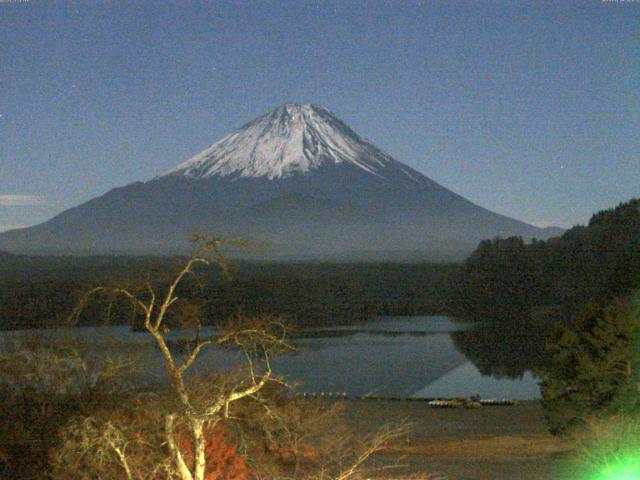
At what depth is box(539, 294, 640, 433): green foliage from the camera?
541 inches

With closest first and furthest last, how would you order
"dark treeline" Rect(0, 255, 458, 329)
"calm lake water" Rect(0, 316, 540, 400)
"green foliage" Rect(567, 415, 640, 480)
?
"green foliage" Rect(567, 415, 640, 480), "calm lake water" Rect(0, 316, 540, 400), "dark treeline" Rect(0, 255, 458, 329)

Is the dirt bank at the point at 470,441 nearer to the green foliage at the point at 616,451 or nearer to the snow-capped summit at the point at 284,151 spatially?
the green foliage at the point at 616,451

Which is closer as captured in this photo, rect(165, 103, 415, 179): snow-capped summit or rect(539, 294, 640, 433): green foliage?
rect(539, 294, 640, 433): green foliage

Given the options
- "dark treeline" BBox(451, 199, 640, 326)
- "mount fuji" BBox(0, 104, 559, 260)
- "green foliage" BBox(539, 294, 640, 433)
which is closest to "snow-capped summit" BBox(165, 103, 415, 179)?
"mount fuji" BBox(0, 104, 559, 260)

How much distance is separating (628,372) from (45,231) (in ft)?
354

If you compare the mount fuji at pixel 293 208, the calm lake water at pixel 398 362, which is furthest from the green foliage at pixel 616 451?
the mount fuji at pixel 293 208

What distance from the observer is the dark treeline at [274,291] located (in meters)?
43.9

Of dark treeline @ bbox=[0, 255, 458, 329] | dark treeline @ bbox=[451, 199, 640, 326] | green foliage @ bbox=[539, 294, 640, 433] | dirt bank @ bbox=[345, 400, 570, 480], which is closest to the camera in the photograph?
green foliage @ bbox=[539, 294, 640, 433]

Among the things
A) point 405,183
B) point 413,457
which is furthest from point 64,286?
point 405,183


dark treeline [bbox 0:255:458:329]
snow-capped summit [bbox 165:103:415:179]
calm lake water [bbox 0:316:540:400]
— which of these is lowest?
calm lake water [bbox 0:316:540:400]

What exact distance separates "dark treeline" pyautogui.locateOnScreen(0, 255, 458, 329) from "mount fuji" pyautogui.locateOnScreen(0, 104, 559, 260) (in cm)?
2955

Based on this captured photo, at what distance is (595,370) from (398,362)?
82.9 feet

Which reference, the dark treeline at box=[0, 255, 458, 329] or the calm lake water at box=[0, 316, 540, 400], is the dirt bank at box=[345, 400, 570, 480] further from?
the dark treeline at box=[0, 255, 458, 329]

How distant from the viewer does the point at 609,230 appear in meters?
49.4
